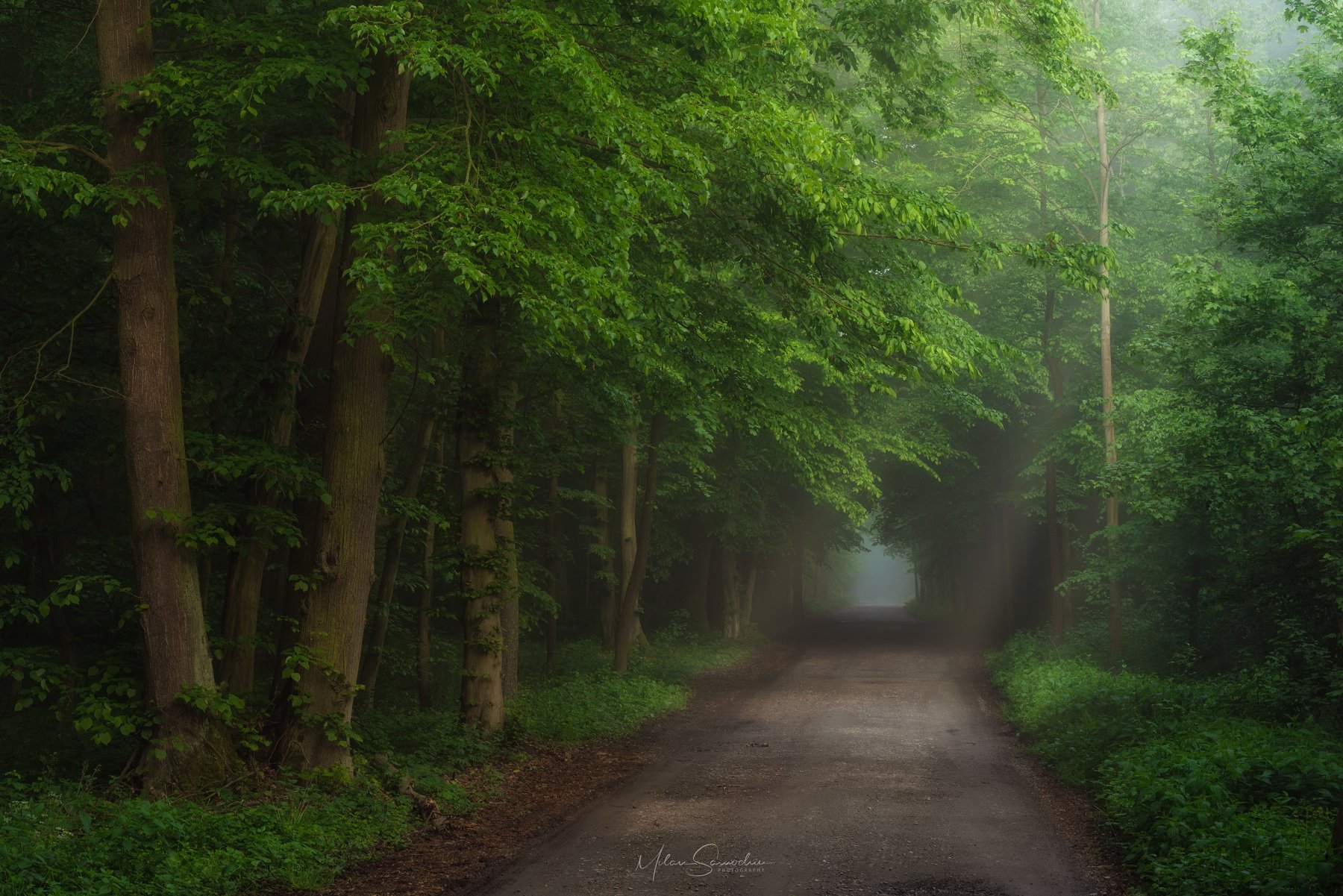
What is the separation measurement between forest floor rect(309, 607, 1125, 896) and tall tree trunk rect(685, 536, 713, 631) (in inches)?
591

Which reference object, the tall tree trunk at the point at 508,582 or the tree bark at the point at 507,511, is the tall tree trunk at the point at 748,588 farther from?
the tree bark at the point at 507,511

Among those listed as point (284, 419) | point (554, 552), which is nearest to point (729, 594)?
point (554, 552)

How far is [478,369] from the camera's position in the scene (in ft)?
43.9

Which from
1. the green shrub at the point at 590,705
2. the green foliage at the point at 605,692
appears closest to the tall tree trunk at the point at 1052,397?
the green foliage at the point at 605,692

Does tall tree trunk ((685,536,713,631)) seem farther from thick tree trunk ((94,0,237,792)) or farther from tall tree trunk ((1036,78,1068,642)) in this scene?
thick tree trunk ((94,0,237,792))

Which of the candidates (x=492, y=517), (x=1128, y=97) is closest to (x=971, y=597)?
(x=1128, y=97)

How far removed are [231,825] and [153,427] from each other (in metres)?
3.50

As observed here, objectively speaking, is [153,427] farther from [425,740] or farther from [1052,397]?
[1052,397]

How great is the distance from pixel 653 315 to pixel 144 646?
5653 millimetres

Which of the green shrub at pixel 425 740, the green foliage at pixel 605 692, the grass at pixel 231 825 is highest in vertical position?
the grass at pixel 231 825

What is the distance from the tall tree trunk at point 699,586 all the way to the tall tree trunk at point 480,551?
18.5 meters

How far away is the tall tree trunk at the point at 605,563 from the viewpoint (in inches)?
923

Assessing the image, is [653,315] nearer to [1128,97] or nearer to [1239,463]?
[1239,463]

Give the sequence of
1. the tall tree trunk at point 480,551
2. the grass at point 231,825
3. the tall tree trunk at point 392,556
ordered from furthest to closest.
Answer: the tall tree trunk at point 392,556, the tall tree trunk at point 480,551, the grass at point 231,825
